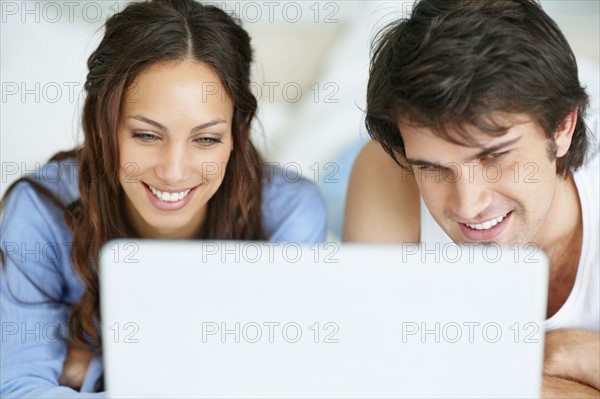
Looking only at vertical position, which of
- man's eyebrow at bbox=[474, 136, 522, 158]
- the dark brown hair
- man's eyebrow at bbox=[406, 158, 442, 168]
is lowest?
A: man's eyebrow at bbox=[406, 158, 442, 168]

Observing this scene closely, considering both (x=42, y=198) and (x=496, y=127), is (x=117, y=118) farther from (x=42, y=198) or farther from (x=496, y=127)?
(x=496, y=127)

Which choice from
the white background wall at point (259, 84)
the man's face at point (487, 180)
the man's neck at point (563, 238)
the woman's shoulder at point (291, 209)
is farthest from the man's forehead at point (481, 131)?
the white background wall at point (259, 84)

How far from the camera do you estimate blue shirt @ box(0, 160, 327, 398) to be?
4.26 feet

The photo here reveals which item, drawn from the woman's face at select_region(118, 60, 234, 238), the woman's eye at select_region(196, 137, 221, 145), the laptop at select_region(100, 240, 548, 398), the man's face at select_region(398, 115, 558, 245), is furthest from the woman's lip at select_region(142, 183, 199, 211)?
the laptop at select_region(100, 240, 548, 398)

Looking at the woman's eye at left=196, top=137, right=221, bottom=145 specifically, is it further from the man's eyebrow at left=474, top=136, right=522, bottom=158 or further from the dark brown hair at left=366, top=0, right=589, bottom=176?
the man's eyebrow at left=474, top=136, right=522, bottom=158

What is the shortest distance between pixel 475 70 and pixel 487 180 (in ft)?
0.53

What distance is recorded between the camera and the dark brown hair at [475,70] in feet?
3.35

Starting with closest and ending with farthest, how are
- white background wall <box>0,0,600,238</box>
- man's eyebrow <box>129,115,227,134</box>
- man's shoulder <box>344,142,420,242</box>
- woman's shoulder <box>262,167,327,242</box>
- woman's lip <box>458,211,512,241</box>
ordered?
woman's lip <box>458,211,512,241</box>
man's eyebrow <box>129,115,227,134</box>
man's shoulder <box>344,142,420,242</box>
woman's shoulder <box>262,167,327,242</box>
white background wall <box>0,0,600,238</box>

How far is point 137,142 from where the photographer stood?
1305 millimetres

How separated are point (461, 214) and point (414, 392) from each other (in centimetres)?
44

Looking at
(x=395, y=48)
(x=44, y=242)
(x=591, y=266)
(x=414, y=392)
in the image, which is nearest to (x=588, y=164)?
Result: (x=591, y=266)

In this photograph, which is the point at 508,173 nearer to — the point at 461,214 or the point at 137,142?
the point at 461,214

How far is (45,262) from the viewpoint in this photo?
147 centimetres

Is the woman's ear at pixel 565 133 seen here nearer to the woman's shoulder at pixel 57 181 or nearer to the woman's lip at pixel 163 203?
the woman's lip at pixel 163 203
